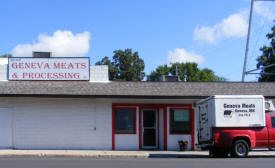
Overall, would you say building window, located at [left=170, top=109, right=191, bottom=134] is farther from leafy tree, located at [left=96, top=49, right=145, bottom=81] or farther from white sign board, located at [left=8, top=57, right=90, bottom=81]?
leafy tree, located at [left=96, top=49, right=145, bottom=81]

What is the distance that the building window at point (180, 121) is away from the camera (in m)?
20.8

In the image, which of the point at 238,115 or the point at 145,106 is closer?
the point at 238,115

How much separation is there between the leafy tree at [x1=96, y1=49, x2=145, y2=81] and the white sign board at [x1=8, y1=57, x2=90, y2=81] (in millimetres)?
42807

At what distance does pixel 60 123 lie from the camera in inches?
790

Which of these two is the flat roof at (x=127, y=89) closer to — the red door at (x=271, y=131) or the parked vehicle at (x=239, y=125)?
the parked vehicle at (x=239, y=125)

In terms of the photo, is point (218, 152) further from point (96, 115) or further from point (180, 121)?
point (96, 115)

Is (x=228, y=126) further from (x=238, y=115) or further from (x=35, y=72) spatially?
(x=35, y=72)

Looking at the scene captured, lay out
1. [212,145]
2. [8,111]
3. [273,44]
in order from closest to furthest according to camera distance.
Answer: [212,145] < [8,111] < [273,44]

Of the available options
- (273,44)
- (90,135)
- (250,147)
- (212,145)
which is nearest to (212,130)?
(212,145)

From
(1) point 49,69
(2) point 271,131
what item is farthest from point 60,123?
(2) point 271,131

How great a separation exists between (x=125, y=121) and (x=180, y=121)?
289 cm

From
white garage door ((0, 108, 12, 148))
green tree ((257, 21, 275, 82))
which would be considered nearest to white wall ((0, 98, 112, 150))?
white garage door ((0, 108, 12, 148))

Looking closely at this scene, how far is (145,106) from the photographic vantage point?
2080cm

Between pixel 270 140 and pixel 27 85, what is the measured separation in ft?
39.5
